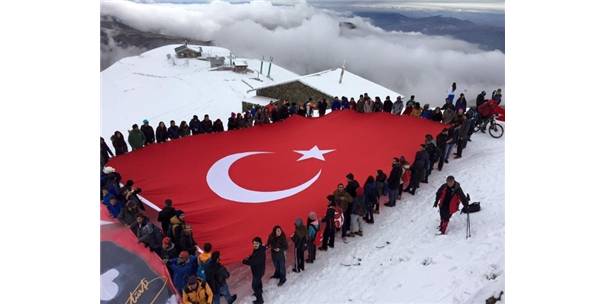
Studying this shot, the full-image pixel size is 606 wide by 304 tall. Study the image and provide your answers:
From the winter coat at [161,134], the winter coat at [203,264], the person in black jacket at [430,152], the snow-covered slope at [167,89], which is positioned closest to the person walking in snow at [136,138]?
the winter coat at [161,134]

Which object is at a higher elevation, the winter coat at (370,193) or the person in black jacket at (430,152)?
the person in black jacket at (430,152)

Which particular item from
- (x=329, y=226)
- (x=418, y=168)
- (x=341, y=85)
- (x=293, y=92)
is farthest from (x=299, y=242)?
(x=341, y=85)

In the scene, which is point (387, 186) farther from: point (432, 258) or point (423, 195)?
point (432, 258)

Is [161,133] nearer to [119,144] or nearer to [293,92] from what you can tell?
[119,144]

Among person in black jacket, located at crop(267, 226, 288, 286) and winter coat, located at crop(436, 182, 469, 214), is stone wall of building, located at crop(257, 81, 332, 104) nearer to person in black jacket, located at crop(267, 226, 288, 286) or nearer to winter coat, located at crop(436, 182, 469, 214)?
winter coat, located at crop(436, 182, 469, 214)

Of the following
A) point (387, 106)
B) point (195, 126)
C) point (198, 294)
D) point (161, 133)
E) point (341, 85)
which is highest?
point (341, 85)

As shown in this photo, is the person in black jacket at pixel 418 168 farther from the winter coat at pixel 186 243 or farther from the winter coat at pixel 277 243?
the winter coat at pixel 186 243
